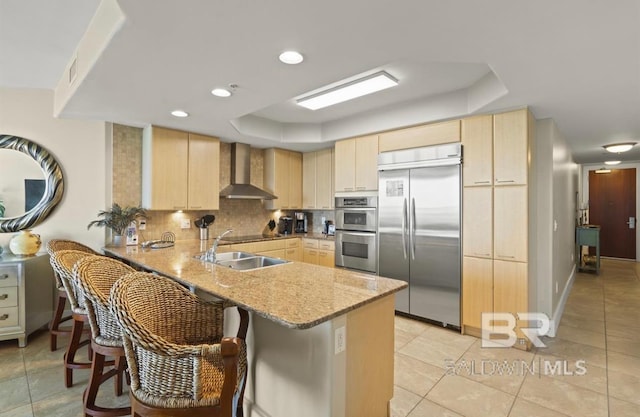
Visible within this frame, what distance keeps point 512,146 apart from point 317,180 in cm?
291

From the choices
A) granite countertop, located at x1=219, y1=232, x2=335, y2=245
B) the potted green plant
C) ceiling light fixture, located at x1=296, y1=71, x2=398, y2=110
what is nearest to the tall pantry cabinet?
ceiling light fixture, located at x1=296, y1=71, x2=398, y2=110

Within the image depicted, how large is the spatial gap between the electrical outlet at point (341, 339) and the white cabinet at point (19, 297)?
3227 millimetres

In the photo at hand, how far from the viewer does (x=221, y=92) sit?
8.59 ft

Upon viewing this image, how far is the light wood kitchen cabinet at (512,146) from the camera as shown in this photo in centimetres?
291

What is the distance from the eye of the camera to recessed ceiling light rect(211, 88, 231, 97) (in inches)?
101

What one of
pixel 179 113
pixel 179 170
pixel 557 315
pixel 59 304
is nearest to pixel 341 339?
pixel 59 304

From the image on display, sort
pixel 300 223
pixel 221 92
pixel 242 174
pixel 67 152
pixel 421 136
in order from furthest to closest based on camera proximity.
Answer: pixel 300 223 < pixel 242 174 < pixel 421 136 < pixel 67 152 < pixel 221 92

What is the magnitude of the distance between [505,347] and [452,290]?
68 centimetres

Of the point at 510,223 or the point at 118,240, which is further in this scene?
the point at 118,240

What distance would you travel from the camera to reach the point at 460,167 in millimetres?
3268

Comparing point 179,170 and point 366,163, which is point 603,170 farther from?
point 179,170

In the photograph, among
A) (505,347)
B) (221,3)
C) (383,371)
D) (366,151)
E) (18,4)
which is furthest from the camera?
(366,151)

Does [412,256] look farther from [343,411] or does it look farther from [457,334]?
[343,411]

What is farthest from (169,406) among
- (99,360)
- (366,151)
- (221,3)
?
(366,151)
